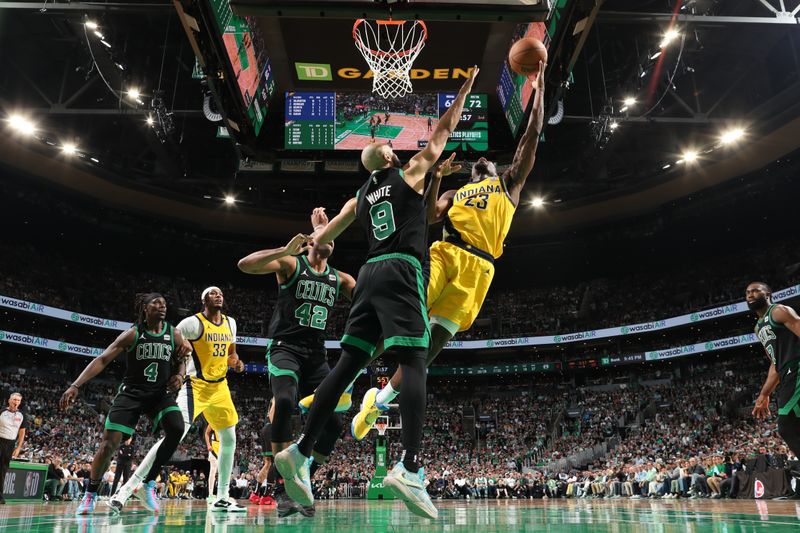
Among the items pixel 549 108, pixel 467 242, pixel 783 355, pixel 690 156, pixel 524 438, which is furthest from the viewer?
pixel 524 438

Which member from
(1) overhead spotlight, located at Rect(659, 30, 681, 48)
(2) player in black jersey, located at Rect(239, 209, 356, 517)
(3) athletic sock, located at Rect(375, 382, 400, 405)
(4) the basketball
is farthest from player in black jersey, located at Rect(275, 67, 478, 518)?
(1) overhead spotlight, located at Rect(659, 30, 681, 48)

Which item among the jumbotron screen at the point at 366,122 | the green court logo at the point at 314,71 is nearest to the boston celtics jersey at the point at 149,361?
the jumbotron screen at the point at 366,122

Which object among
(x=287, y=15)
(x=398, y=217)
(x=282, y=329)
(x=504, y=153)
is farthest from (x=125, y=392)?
(x=504, y=153)

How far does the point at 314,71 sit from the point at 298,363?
7.85 metres

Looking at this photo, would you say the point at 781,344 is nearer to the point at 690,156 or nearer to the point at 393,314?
the point at 393,314

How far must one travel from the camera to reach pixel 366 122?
37.3 ft

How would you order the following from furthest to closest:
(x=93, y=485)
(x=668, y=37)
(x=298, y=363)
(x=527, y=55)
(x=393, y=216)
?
1. (x=668, y=37)
2. (x=527, y=55)
3. (x=93, y=485)
4. (x=298, y=363)
5. (x=393, y=216)

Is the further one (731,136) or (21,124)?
(731,136)

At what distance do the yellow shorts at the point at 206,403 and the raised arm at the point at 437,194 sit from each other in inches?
120

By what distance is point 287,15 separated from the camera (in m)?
7.08

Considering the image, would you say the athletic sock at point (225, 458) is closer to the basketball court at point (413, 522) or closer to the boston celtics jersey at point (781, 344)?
the basketball court at point (413, 522)

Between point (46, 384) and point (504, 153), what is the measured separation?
24426mm

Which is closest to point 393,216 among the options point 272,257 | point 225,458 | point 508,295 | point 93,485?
point 272,257

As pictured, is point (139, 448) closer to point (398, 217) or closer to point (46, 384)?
point (46, 384)
